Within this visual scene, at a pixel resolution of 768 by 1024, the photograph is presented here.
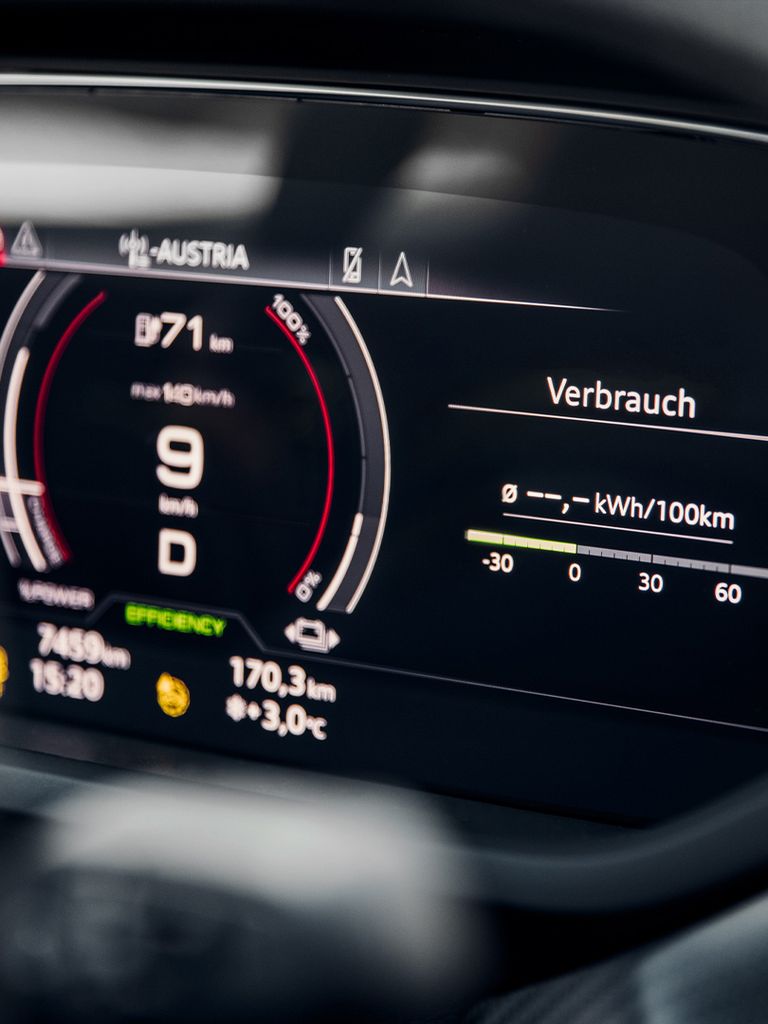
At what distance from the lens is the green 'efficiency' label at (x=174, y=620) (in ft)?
3.75

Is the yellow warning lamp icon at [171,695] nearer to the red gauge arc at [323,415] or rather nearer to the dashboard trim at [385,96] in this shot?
the red gauge arc at [323,415]

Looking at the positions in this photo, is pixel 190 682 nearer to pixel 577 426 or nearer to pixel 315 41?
pixel 577 426

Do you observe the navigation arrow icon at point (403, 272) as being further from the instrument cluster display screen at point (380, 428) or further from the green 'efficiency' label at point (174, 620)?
the green 'efficiency' label at point (174, 620)

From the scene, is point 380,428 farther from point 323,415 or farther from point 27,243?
point 27,243

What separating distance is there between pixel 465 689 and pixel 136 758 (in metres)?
0.26

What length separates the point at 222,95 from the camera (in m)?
1.06

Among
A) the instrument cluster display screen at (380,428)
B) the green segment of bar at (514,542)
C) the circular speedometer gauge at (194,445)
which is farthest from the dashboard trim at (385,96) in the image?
the green segment of bar at (514,542)

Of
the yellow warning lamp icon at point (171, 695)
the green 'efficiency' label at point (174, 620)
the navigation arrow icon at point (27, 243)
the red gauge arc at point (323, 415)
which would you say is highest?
the navigation arrow icon at point (27, 243)

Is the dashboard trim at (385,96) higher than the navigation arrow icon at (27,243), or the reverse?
the dashboard trim at (385,96)

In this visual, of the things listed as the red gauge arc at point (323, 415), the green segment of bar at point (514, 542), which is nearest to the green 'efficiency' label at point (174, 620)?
the red gauge arc at point (323, 415)

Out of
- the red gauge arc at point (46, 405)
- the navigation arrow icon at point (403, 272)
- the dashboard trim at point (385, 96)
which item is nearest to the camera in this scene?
the dashboard trim at point (385, 96)

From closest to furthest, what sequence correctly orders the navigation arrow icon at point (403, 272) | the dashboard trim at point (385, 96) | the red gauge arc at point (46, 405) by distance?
the dashboard trim at point (385, 96) < the navigation arrow icon at point (403, 272) < the red gauge arc at point (46, 405)

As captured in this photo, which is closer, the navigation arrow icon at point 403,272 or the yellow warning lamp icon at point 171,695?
the navigation arrow icon at point 403,272

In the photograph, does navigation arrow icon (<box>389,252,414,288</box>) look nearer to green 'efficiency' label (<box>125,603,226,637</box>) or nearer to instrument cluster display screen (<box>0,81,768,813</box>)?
instrument cluster display screen (<box>0,81,768,813</box>)
